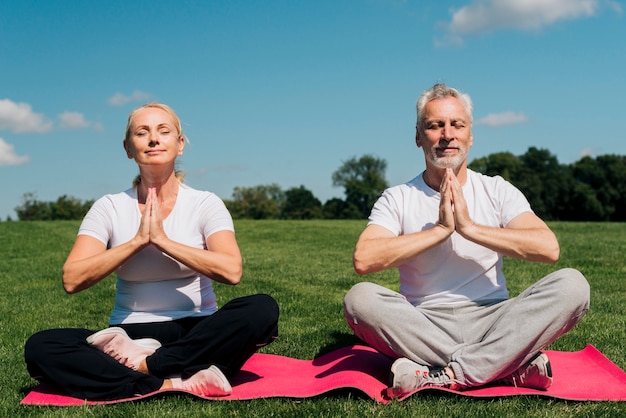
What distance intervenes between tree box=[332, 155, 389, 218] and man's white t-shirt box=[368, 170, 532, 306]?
90658 millimetres

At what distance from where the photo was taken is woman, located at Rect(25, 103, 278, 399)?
174 inches

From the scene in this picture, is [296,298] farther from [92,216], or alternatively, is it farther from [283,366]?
[92,216]

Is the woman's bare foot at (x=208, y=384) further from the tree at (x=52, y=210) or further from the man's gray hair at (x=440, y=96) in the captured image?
the tree at (x=52, y=210)

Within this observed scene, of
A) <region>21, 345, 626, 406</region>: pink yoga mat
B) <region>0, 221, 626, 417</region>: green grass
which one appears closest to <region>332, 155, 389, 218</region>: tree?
<region>0, 221, 626, 417</region>: green grass

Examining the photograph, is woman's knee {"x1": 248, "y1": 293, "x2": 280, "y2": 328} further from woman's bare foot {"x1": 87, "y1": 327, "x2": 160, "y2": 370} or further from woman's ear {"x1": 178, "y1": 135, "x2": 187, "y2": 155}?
woman's ear {"x1": 178, "y1": 135, "x2": 187, "y2": 155}

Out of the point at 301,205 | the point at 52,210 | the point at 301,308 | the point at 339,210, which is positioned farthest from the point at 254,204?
the point at 301,308

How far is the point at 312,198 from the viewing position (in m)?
104

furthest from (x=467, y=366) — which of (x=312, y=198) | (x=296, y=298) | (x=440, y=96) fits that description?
(x=312, y=198)

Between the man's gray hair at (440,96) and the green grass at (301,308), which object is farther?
the man's gray hair at (440,96)

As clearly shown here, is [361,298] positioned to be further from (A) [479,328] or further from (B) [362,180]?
(B) [362,180]

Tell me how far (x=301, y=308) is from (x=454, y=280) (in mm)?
3661

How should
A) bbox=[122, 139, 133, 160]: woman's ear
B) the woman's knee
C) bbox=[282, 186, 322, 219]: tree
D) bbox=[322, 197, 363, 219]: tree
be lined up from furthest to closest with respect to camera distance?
1. bbox=[282, 186, 322, 219]: tree
2. bbox=[322, 197, 363, 219]: tree
3. bbox=[122, 139, 133, 160]: woman's ear
4. the woman's knee

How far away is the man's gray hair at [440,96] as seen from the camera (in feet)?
15.7

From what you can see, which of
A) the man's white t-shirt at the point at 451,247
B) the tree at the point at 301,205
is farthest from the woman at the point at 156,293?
the tree at the point at 301,205
